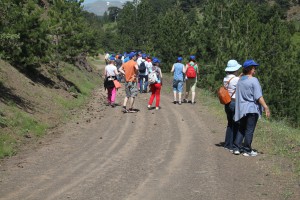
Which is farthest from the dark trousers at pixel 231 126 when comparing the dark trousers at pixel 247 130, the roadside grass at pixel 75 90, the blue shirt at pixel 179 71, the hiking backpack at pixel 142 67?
the hiking backpack at pixel 142 67

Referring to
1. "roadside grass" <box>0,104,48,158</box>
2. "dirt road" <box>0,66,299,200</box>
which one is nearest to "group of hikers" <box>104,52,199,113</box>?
"dirt road" <box>0,66,299,200</box>

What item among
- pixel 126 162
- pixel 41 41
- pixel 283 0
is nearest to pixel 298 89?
pixel 41 41

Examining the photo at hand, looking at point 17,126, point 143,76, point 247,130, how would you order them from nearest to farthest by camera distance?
point 247,130, point 17,126, point 143,76

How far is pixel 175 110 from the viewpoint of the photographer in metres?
16.3

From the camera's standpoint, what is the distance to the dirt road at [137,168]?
6688mm

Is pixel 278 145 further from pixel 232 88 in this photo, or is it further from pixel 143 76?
pixel 143 76

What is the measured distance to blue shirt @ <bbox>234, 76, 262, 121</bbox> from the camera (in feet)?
28.5

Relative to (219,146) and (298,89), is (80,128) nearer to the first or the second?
(219,146)

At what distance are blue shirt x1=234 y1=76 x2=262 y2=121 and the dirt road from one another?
1.01m

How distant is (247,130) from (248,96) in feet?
2.34

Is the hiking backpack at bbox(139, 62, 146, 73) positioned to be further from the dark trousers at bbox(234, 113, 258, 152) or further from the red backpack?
the dark trousers at bbox(234, 113, 258, 152)

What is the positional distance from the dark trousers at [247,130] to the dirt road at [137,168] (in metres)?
0.31

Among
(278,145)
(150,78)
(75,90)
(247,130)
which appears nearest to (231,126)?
(247,130)

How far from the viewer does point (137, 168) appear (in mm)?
8141
